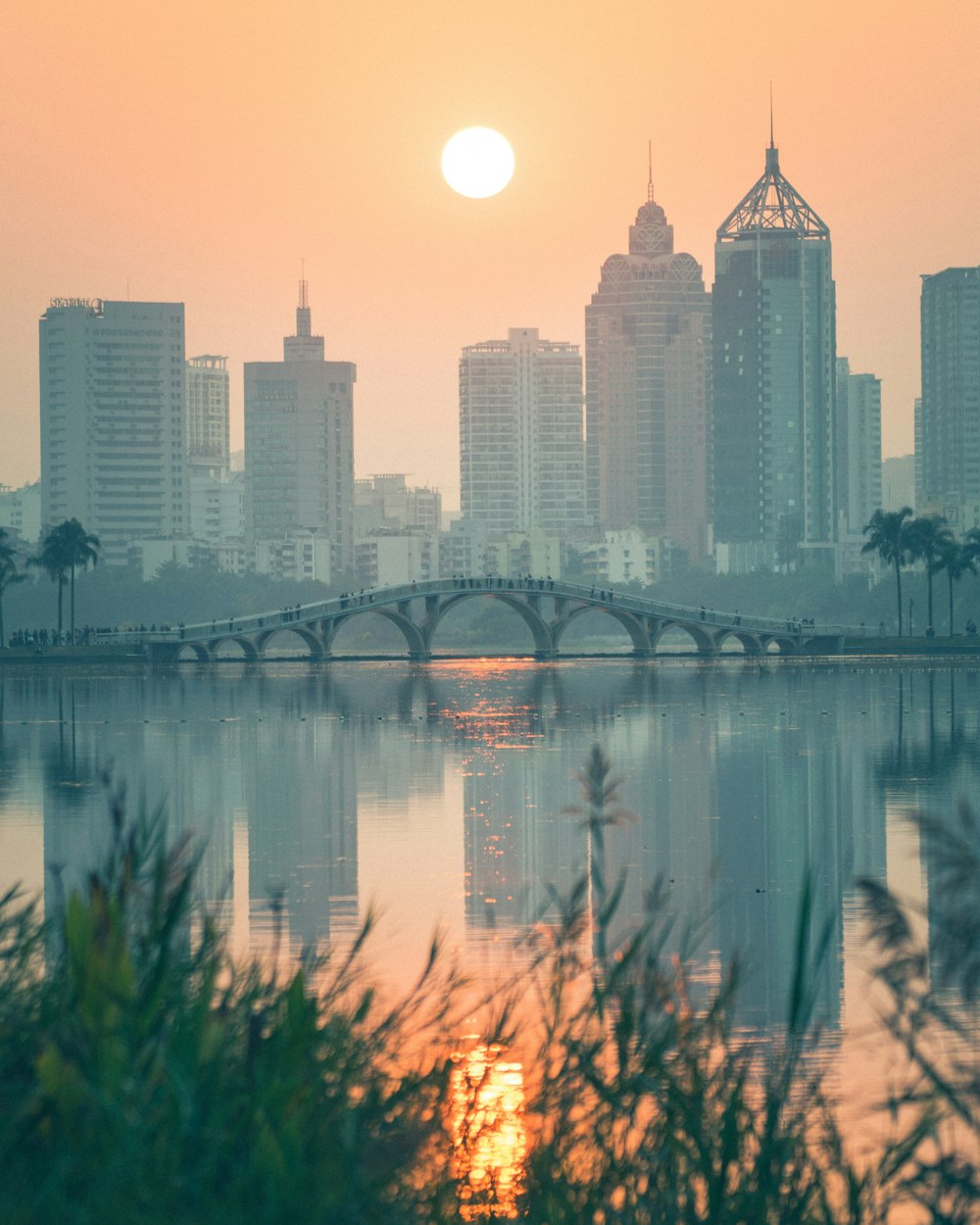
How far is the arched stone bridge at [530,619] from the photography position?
111875mm

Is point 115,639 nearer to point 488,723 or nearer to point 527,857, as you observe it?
point 488,723

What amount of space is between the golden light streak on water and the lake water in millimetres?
923

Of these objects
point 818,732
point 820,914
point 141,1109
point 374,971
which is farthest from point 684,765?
point 141,1109

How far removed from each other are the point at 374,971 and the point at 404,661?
349 feet

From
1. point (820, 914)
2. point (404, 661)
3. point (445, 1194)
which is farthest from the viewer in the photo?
point (404, 661)

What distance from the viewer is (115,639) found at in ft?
375

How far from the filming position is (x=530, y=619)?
11981 cm

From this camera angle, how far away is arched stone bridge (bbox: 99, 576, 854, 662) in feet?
367

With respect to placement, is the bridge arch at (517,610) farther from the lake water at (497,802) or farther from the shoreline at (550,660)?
the lake water at (497,802)

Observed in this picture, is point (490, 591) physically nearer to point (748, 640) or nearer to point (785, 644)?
point (748, 640)

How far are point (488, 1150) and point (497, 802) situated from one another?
2236cm

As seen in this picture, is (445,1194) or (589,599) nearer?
(445,1194)

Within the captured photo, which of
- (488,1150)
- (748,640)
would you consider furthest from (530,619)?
(488,1150)

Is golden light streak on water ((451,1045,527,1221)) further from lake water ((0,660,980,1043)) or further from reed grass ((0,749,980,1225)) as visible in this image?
lake water ((0,660,980,1043))
